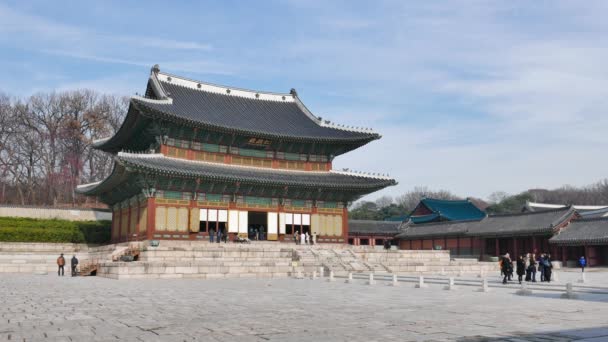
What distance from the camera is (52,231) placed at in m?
45.2

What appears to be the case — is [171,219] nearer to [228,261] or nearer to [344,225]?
[228,261]

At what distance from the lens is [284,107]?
5388 cm

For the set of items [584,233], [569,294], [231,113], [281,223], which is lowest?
[569,294]

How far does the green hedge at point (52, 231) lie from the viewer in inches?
1720

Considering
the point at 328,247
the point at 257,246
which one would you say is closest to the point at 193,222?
the point at 257,246

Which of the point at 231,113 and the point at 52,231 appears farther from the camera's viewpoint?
the point at 231,113

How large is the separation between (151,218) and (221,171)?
6.43 m

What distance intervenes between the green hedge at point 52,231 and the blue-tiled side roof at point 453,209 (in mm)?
45291

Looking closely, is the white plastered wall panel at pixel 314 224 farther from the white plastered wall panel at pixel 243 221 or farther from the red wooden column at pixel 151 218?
the red wooden column at pixel 151 218

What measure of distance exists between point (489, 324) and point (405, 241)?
5441 cm

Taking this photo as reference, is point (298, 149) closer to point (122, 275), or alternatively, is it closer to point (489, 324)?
point (122, 275)

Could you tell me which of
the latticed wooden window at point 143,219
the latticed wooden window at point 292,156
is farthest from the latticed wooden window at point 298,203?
the latticed wooden window at point 143,219

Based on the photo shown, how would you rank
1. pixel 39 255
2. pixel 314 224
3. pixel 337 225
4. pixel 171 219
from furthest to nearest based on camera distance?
1. pixel 337 225
2. pixel 314 224
3. pixel 171 219
4. pixel 39 255

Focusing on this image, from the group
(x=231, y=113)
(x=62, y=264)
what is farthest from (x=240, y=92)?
(x=62, y=264)
